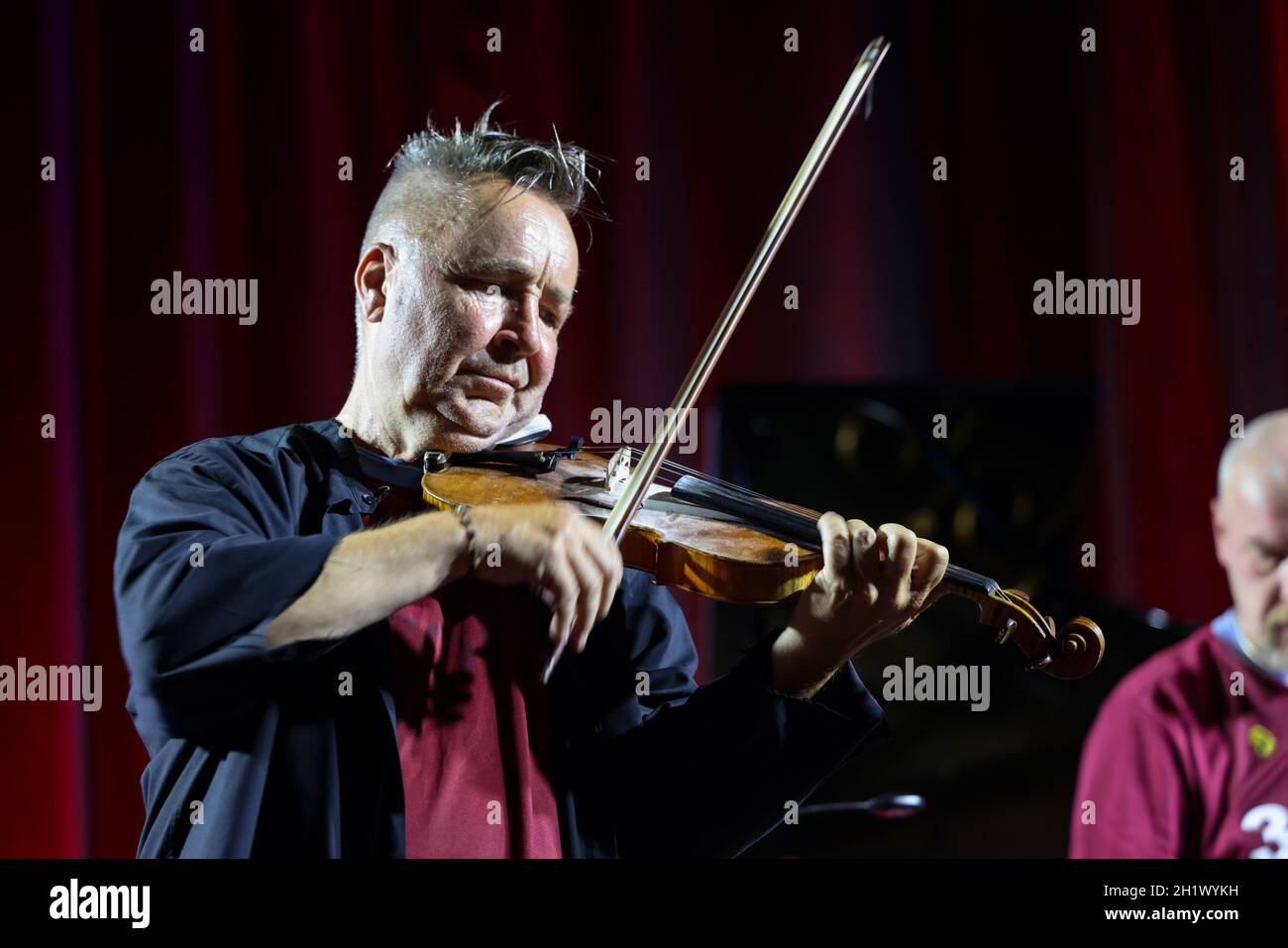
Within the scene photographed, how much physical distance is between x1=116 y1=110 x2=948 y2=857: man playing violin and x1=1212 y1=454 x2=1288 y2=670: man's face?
993 mm

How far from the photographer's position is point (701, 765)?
1365mm

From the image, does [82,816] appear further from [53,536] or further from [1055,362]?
[1055,362]

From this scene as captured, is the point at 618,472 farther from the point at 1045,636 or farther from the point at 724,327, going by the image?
the point at 1045,636

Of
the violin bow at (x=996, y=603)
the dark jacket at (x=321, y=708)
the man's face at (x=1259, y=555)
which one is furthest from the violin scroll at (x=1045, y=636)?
the man's face at (x=1259, y=555)

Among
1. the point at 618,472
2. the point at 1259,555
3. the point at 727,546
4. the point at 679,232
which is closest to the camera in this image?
the point at 727,546

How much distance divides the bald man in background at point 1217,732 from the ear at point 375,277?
51.5 inches

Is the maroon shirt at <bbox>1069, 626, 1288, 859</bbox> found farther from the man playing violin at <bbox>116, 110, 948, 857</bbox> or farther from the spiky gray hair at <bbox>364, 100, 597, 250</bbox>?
the spiky gray hair at <bbox>364, 100, 597, 250</bbox>

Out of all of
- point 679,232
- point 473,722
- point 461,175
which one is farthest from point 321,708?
point 679,232

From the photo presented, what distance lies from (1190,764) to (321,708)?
1376mm

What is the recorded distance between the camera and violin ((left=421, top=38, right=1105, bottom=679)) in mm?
1268

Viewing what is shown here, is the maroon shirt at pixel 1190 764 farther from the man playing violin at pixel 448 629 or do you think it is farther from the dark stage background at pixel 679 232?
the man playing violin at pixel 448 629

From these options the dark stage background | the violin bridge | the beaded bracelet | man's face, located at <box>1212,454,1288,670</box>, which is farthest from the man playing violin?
man's face, located at <box>1212,454,1288,670</box>

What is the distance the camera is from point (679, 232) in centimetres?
256
